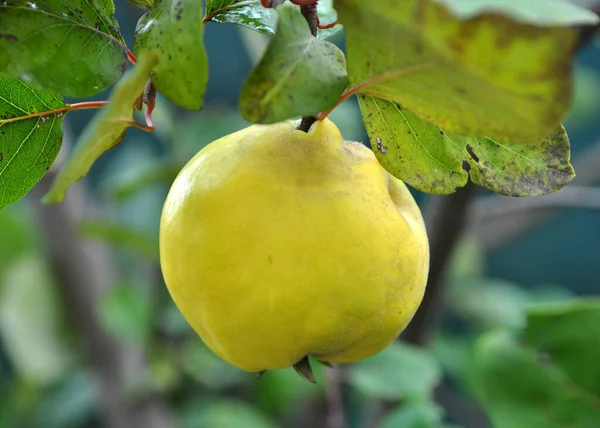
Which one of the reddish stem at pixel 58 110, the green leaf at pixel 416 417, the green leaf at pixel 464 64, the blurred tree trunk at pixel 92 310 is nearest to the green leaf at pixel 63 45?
the reddish stem at pixel 58 110

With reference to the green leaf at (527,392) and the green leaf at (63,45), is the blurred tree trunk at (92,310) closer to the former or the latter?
the green leaf at (527,392)

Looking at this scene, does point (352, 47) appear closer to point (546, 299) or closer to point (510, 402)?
point (510, 402)

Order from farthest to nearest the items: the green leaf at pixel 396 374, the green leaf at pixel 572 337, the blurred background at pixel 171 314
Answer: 1. the blurred background at pixel 171 314
2. the green leaf at pixel 396 374
3. the green leaf at pixel 572 337

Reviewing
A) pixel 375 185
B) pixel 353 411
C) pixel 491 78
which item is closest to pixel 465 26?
pixel 491 78

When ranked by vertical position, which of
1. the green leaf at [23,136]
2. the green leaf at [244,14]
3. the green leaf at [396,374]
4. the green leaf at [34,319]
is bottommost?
the green leaf at [34,319]

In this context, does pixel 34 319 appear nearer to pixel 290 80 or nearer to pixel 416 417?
pixel 416 417

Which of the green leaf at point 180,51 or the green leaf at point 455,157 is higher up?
the green leaf at point 180,51

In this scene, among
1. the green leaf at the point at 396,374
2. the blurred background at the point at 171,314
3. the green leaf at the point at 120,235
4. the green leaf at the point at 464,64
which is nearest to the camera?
the green leaf at the point at 464,64

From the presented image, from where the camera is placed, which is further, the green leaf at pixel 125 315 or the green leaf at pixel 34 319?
the green leaf at pixel 34 319

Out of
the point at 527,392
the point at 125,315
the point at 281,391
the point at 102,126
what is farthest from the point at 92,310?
the point at 102,126

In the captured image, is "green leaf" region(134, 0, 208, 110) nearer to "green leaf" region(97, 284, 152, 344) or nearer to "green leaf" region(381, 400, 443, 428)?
"green leaf" region(381, 400, 443, 428)
